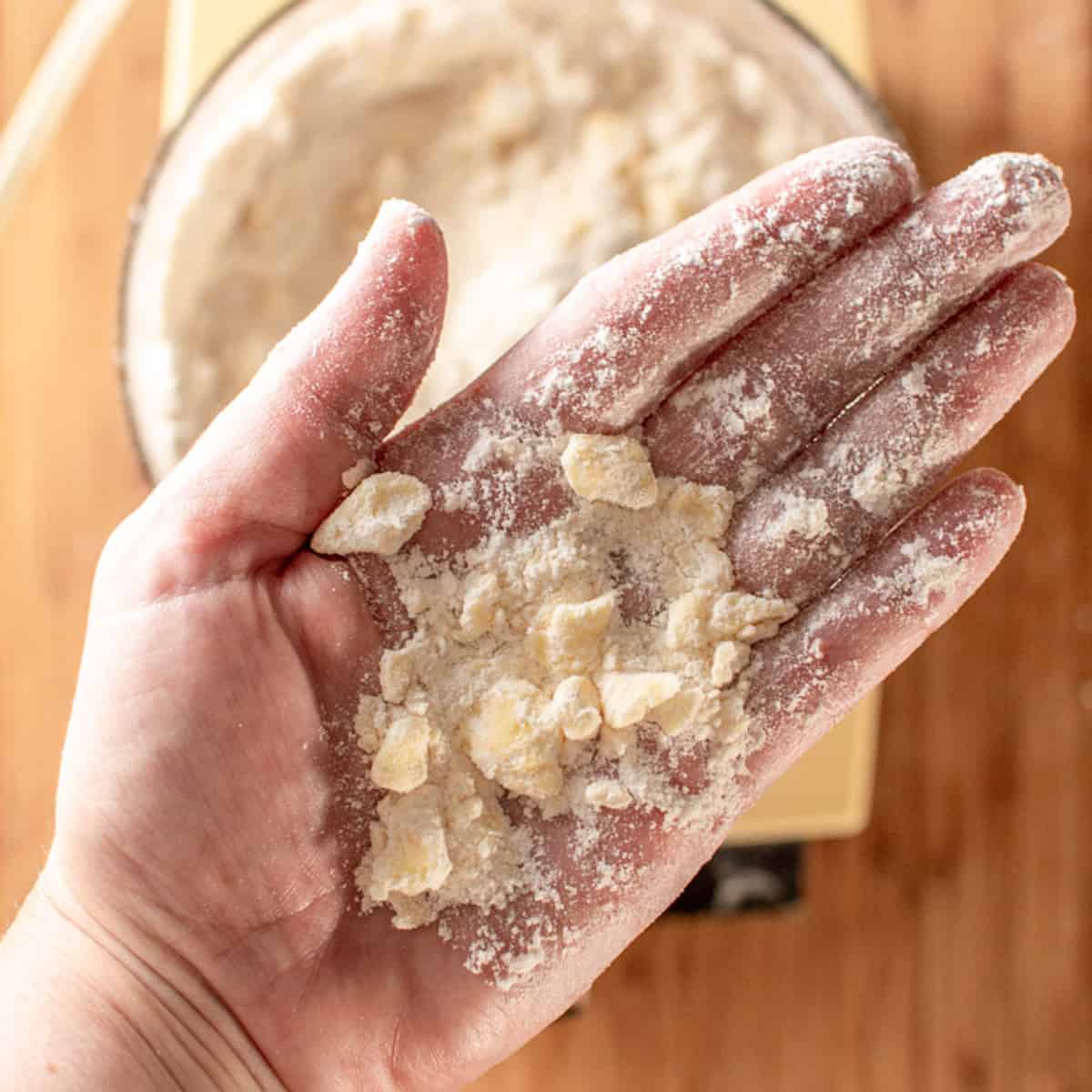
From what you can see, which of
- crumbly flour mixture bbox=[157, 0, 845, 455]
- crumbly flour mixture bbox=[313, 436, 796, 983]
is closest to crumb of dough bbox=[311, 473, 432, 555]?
crumbly flour mixture bbox=[313, 436, 796, 983]

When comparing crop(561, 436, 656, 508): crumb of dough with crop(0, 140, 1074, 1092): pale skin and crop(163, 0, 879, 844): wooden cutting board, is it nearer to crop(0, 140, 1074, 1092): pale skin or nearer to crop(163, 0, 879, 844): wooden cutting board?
crop(0, 140, 1074, 1092): pale skin

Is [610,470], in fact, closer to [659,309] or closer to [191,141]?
[659,309]

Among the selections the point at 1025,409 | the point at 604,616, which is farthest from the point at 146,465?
the point at 1025,409

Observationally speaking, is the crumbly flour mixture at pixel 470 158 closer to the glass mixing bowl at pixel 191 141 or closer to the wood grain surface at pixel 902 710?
the glass mixing bowl at pixel 191 141

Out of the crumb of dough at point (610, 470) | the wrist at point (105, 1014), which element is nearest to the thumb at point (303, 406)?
the crumb of dough at point (610, 470)

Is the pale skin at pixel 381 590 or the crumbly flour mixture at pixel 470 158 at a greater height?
the crumbly flour mixture at pixel 470 158
